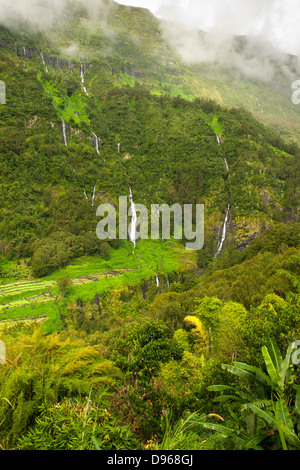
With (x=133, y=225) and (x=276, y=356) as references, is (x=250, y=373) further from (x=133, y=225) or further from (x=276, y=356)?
(x=133, y=225)

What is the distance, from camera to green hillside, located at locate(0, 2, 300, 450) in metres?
6.94

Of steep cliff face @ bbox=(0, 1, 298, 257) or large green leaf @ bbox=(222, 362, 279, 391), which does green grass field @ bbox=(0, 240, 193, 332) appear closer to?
steep cliff face @ bbox=(0, 1, 298, 257)

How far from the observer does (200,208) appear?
115 metres

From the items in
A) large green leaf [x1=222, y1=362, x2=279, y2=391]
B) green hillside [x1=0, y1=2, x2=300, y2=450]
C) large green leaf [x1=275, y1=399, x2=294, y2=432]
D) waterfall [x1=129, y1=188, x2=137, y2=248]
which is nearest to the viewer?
large green leaf [x1=275, y1=399, x2=294, y2=432]

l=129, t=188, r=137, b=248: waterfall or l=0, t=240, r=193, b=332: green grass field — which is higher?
l=129, t=188, r=137, b=248: waterfall

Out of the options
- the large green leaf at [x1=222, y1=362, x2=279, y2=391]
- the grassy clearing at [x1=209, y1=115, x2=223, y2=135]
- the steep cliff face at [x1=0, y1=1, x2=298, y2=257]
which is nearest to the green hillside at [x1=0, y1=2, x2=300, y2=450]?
the large green leaf at [x1=222, y1=362, x2=279, y2=391]

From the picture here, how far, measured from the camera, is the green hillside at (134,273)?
6941 millimetres

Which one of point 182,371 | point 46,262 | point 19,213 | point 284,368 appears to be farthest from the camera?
point 19,213

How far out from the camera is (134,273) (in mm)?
81438

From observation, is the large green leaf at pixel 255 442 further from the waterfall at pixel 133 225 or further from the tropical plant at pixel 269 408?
the waterfall at pixel 133 225

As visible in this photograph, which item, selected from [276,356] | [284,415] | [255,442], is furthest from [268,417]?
[276,356]

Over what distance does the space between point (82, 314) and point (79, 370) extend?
170 feet
